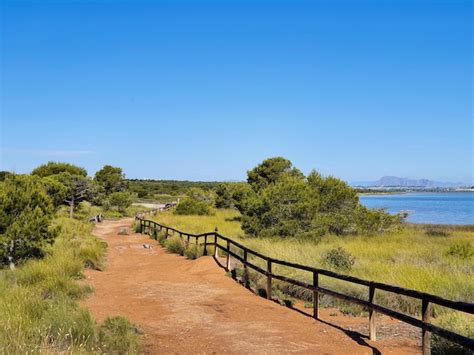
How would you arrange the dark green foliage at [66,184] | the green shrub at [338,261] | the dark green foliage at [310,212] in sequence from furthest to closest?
the dark green foliage at [66,184] → the dark green foliage at [310,212] → the green shrub at [338,261]

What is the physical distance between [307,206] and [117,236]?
1356 centimetres

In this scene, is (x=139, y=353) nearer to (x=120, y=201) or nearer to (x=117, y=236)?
(x=117, y=236)

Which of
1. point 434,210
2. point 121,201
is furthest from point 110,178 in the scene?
point 434,210

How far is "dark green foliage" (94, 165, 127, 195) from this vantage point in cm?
7525

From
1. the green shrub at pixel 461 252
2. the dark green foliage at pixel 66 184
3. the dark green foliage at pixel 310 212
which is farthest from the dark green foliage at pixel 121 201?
the green shrub at pixel 461 252

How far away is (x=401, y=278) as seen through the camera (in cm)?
1198

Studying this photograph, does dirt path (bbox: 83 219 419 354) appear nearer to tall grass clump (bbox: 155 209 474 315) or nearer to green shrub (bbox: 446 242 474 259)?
tall grass clump (bbox: 155 209 474 315)

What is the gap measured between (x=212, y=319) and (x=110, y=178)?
224ft

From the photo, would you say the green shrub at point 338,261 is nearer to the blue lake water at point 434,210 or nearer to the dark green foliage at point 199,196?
the blue lake water at point 434,210

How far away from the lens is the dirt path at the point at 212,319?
25.8ft

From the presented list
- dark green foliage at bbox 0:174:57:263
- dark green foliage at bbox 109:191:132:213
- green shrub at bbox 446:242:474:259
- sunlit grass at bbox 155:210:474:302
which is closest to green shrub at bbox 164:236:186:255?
sunlit grass at bbox 155:210:474:302

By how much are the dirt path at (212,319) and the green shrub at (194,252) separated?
257 cm

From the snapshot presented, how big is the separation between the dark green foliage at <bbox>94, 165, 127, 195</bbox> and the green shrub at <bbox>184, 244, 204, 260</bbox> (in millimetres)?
57355

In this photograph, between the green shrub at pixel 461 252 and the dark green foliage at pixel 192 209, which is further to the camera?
the dark green foliage at pixel 192 209
